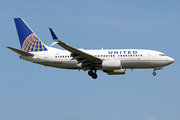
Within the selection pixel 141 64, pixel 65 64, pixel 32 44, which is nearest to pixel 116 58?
pixel 141 64

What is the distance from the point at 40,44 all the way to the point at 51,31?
11440mm

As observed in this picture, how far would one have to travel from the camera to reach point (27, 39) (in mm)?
48719

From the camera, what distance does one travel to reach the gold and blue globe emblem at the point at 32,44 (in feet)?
155

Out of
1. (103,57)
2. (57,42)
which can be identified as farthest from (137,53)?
(57,42)

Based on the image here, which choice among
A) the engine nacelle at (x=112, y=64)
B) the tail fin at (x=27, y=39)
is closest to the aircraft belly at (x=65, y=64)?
the tail fin at (x=27, y=39)

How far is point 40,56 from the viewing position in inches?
1806

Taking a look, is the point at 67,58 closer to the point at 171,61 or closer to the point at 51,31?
the point at 51,31

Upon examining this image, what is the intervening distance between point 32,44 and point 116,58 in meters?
12.8

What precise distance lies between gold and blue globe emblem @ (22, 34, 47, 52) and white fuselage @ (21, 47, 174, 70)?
1.39 metres

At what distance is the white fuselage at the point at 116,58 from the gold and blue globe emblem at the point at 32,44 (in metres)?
1.39

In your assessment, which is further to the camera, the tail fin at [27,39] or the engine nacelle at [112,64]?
the tail fin at [27,39]

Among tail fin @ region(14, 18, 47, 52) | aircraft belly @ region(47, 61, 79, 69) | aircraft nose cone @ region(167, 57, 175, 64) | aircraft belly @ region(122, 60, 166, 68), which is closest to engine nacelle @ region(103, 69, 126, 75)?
aircraft belly @ region(122, 60, 166, 68)

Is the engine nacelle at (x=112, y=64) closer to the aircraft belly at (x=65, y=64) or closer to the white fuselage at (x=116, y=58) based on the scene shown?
the white fuselage at (x=116, y=58)

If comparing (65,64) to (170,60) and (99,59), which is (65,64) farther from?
(170,60)
